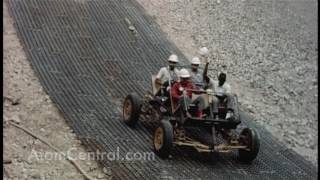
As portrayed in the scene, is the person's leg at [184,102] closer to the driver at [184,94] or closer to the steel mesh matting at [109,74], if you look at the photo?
the driver at [184,94]

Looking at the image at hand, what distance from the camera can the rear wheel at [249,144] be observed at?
31.4ft

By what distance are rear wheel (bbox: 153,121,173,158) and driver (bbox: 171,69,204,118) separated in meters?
0.54

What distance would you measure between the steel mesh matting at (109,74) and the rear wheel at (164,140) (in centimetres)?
16

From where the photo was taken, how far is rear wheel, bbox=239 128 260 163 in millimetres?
9578

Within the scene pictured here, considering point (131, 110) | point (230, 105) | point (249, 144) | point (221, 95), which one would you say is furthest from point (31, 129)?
point (249, 144)

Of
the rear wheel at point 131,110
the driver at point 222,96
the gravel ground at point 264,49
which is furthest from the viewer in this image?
the gravel ground at point 264,49

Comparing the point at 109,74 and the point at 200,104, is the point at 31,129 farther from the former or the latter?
the point at 109,74

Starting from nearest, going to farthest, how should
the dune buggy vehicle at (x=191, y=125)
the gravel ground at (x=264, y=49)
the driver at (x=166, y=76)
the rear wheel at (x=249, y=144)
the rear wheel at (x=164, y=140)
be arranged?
the rear wheel at (x=164, y=140) → the dune buggy vehicle at (x=191, y=125) → the rear wheel at (x=249, y=144) → the driver at (x=166, y=76) → the gravel ground at (x=264, y=49)

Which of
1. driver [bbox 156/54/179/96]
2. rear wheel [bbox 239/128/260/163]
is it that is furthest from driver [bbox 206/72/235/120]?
driver [bbox 156/54/179/96]

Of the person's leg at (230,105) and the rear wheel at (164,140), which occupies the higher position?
the person's leg at (230,105)

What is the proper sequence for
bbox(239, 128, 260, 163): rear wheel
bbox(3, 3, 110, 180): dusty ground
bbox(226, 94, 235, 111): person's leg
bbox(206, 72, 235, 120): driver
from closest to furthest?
bbox(3, 3, 110, 180): dusty ground, bbox(239, 128, 260, 163): rear wheel, bbox(206, 72, 235, 120): driver, bbox(226, 94, 235, 111): person's leg

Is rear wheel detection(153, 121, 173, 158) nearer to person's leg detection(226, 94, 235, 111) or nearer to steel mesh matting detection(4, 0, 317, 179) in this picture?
steel mesh matting detection(4, 0, 317, 179)

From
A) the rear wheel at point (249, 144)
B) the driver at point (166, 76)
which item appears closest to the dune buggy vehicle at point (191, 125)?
the rear wheel at point (249, 144)

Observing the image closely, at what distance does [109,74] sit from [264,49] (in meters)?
5.70
